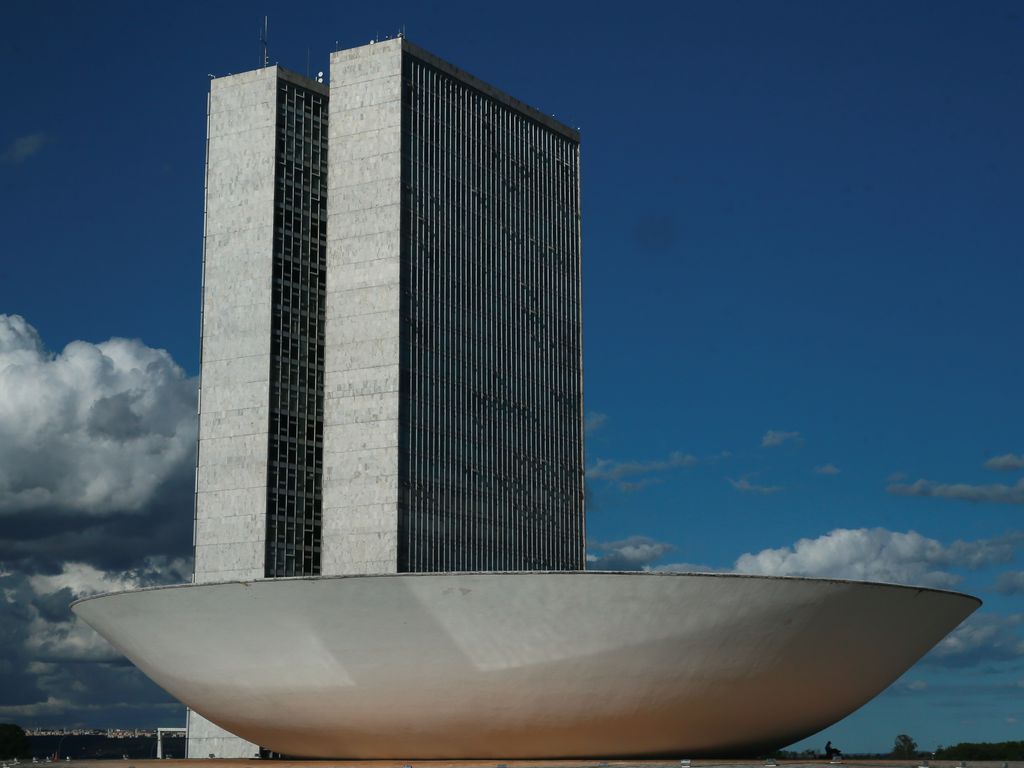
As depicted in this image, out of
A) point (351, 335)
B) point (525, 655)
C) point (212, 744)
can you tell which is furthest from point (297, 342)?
point (525, 655)

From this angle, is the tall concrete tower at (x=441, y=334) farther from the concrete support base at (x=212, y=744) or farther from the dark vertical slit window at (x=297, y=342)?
the concrete support base at (x=212, y=744)

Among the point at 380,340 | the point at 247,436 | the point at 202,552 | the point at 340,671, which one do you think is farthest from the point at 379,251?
the point at 340,671

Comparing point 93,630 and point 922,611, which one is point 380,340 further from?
point 922,611

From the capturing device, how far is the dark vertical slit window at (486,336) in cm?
10700

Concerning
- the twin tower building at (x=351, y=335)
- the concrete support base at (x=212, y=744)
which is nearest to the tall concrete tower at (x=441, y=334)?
the twin tower building at (x=351, y=335)

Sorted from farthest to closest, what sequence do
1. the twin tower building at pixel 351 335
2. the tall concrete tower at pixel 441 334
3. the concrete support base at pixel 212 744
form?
the tall concrete tower at pixel 441 334
the twin tower building at pixel 351 335
the concrete support base at pixel 212 744

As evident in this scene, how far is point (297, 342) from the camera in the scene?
347 ft

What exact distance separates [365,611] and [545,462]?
6702 centimetres

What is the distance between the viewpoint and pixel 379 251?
4181 inches

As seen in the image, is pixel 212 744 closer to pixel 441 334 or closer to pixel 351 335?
pixel 351 335

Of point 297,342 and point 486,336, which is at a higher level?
point 486,336

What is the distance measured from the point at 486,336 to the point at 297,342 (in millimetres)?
15819

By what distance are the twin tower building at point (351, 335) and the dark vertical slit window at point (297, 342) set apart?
0.14 m

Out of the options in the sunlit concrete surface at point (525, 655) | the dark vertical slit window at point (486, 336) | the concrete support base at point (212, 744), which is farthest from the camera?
the dark vertical slit window at point (486, 336)
